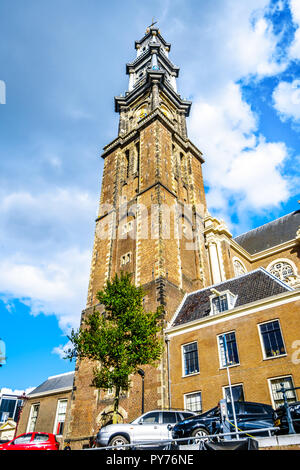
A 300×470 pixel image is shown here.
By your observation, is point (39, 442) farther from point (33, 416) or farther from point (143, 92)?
point (143, 92)

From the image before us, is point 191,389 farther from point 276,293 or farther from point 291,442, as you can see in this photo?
point 291,442

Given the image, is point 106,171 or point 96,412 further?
point 106,171

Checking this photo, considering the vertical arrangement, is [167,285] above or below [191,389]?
above

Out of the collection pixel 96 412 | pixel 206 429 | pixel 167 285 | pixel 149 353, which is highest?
pixel 167 285

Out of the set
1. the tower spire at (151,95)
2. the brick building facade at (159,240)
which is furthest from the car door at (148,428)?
the tower spire at (151,95)

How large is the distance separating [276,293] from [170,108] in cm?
3368

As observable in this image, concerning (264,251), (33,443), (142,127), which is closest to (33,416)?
(33,443)

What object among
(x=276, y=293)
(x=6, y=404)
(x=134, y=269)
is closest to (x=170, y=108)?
(x=134, y=269)

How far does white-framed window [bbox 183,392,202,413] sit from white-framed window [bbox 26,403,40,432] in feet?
54.2

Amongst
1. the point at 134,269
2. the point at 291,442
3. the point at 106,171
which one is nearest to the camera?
the point at 291,442

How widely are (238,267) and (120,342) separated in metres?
19.1

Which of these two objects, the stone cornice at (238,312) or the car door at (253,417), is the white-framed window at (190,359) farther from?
the car door at (253,417)

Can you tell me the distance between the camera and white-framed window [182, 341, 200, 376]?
19.2 metres
